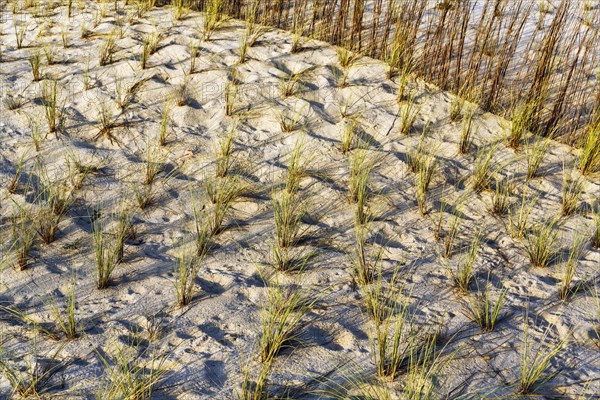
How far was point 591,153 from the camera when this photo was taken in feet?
10.5

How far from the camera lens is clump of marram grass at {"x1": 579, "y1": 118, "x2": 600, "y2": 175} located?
3.13 m

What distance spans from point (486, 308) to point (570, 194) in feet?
3.62

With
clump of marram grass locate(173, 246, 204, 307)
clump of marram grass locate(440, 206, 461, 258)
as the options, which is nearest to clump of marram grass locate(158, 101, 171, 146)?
clump of marram grass locate(173, 246, 204, 307)

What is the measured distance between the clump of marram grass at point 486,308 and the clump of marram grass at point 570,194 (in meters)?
0.75

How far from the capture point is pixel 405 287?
2488mm

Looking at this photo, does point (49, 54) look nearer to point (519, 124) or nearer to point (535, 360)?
point (519, 124)

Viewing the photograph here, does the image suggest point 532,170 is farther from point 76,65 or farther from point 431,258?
point 76,65

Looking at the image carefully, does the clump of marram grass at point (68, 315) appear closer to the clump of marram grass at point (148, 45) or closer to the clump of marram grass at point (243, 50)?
the clump of marram grass at point (148, 45)

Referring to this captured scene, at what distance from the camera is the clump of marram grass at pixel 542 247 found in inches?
102

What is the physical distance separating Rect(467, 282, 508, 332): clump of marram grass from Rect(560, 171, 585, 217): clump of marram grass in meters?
0.75

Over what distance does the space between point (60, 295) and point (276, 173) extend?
129 centimetres

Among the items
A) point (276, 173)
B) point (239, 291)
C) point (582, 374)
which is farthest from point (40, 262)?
point (582, 374)

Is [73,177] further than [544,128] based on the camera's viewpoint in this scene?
No

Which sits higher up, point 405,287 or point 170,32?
point 170,32
